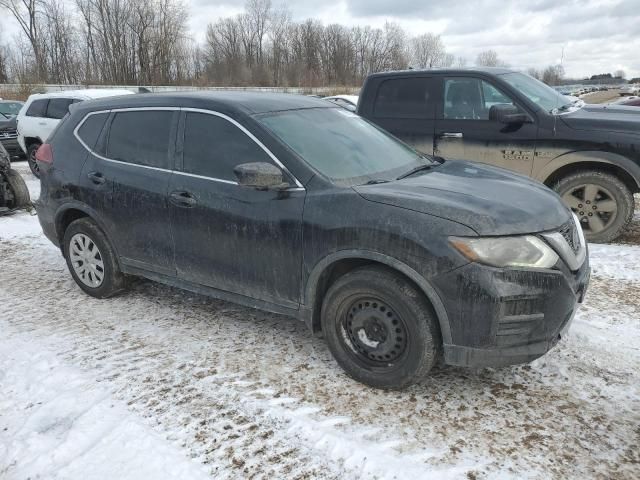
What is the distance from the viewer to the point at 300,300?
3352 mm

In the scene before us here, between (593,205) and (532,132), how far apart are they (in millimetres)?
1074

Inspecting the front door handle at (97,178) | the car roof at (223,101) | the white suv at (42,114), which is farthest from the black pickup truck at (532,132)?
the white suv at (42,114)

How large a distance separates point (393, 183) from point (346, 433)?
150 cm

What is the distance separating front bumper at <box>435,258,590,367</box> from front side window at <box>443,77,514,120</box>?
3.80 m

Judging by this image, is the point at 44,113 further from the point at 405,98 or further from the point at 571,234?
the point at 571,234

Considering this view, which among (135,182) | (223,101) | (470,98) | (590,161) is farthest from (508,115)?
(135,182)

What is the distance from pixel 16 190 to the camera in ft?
25.7

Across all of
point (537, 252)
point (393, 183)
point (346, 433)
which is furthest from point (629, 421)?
point (393, 183)

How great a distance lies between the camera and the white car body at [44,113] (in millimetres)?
11180

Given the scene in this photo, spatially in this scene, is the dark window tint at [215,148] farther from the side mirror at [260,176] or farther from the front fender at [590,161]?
the front fender at [590,161]

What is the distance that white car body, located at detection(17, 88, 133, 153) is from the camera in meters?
11.2

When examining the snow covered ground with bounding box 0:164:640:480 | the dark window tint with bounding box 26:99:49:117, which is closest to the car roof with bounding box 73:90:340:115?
the snow covered ground with bounding box 0:164:640:480

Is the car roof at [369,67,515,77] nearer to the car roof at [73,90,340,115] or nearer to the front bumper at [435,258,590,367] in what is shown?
the car roof at [73,90,340,115]

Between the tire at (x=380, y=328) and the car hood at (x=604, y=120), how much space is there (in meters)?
4.07
